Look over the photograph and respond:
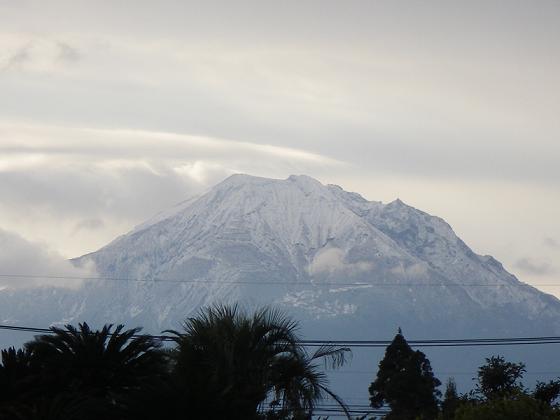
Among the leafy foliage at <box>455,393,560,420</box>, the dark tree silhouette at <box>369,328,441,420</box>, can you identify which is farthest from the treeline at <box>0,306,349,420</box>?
the dark tree silhouette at <box>369,328,441,420</box>

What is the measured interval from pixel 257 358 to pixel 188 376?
3.31 meters

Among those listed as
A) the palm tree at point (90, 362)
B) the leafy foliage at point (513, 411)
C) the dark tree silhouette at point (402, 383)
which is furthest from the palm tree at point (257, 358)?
the dark tree silhouette at point (402, 383)

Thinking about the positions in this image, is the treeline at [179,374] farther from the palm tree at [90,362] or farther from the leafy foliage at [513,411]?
the leafy foliage at [513,411]

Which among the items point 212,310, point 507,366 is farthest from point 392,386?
point 212,310

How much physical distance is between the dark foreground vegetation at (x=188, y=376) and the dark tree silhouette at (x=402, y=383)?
61.9 metres

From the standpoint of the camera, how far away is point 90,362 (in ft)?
126

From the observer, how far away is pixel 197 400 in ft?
101

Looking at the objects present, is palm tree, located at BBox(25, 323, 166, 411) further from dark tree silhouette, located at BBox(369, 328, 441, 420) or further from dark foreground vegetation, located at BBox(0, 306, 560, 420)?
dark tree silhouette, located at BBox(369, 328, 441, 420)

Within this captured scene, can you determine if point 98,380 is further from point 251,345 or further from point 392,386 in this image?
point 392,386

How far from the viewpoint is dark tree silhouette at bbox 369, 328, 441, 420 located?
104206mm

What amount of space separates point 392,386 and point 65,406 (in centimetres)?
7468

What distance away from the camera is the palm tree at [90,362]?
3759cm

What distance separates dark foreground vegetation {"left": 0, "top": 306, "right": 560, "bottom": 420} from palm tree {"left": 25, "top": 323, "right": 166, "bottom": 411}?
3 centimetres

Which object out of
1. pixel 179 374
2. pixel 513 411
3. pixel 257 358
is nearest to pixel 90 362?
pixel 179 374
